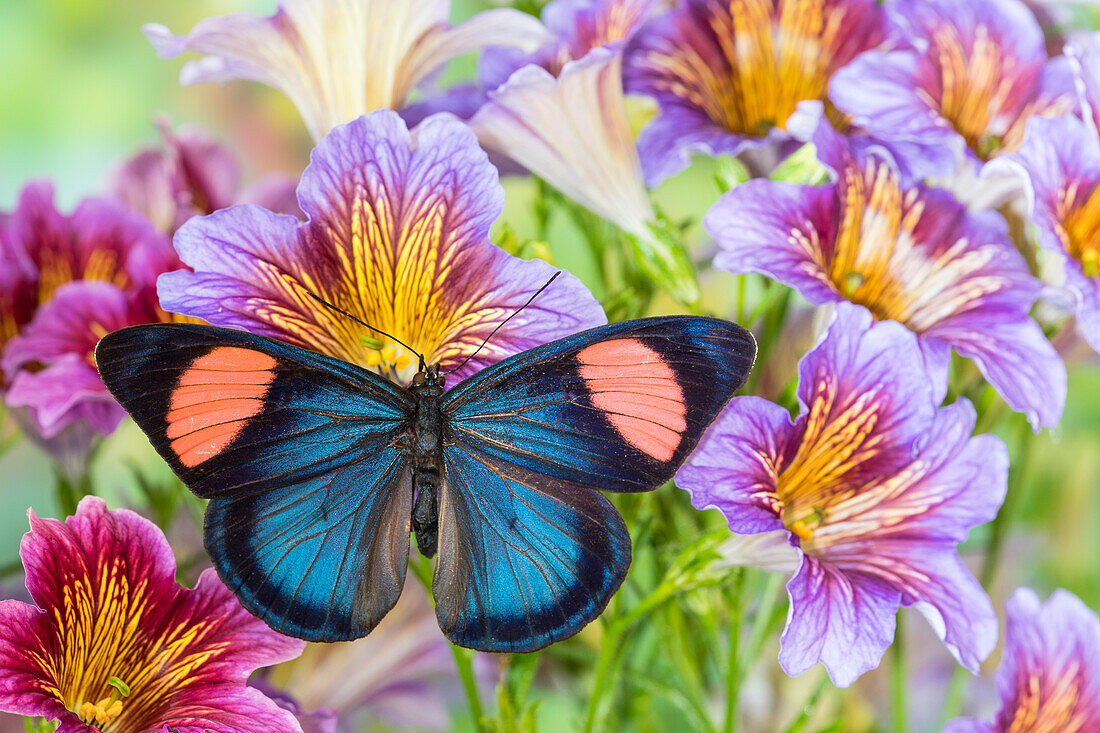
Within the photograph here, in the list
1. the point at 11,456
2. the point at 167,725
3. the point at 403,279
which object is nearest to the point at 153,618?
the point at 167,725

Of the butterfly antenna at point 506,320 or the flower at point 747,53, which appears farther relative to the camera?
the flower at point 747,53

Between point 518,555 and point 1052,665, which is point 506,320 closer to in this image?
point 518,555

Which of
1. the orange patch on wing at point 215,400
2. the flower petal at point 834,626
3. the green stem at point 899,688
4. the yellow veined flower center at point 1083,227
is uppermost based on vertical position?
the orange patch on wing at point 215,400

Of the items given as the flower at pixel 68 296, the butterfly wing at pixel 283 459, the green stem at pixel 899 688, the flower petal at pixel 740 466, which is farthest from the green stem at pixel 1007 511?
the flower at pixel 68 296

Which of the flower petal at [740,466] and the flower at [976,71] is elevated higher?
the flower at [976,71]

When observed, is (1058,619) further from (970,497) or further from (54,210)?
(54,210)

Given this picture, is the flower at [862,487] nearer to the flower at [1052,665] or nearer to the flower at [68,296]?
the flower at [1052,665]

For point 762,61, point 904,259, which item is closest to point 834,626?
point 904,259
